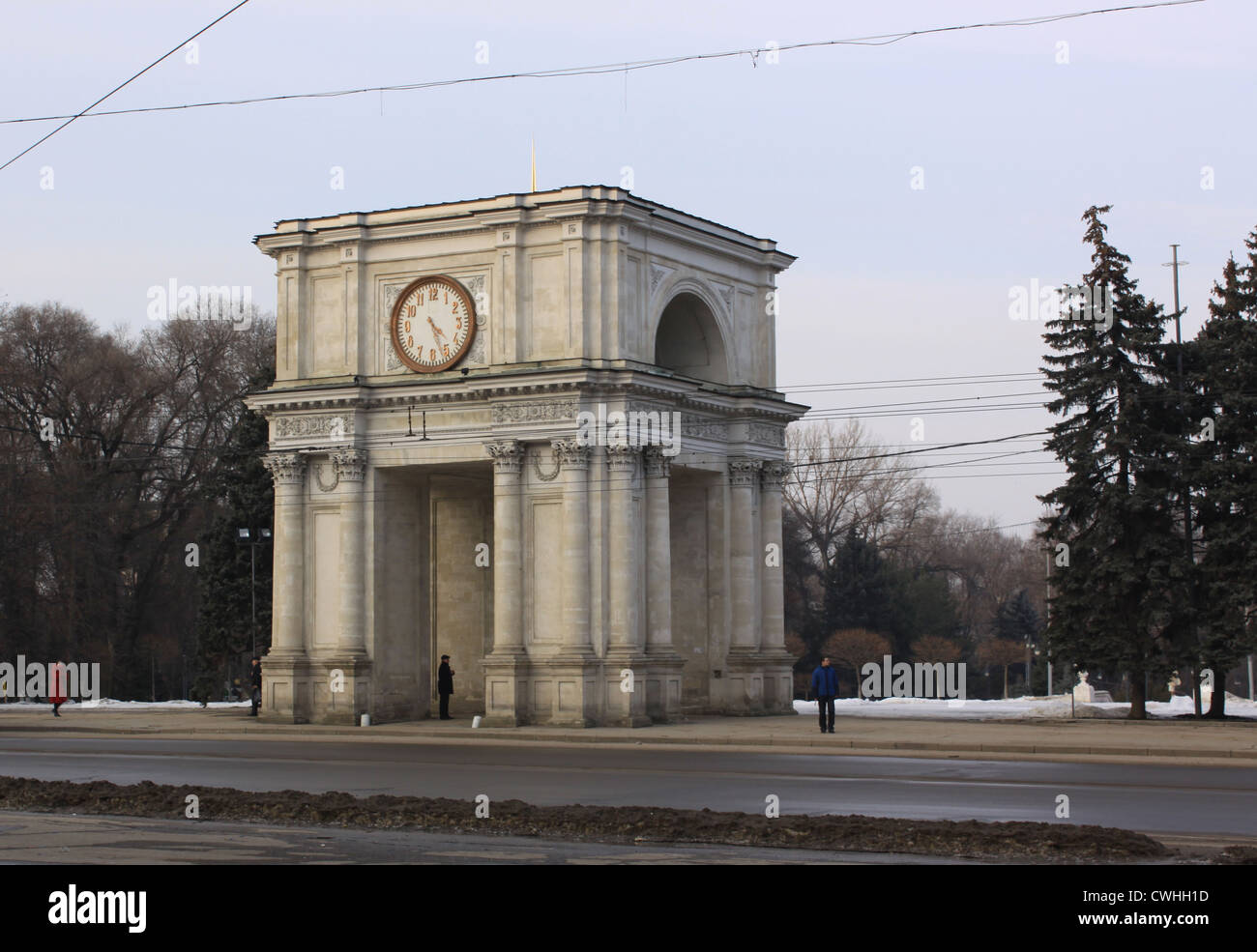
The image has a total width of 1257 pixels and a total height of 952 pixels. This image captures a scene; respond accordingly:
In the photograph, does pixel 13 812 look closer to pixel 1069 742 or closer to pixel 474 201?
pixel 1069 742

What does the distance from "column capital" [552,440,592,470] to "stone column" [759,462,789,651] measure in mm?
7800

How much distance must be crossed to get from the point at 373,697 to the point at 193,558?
28.3 metres

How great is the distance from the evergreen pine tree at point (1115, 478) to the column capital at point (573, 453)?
1348cm

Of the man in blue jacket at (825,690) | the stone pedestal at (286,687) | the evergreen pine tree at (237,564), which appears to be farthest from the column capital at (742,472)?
the evergreen pine tree at (237,564)

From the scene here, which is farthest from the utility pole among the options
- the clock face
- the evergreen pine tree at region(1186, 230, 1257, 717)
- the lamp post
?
the lamp post

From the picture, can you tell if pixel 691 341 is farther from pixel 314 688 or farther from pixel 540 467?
pixel 314 688

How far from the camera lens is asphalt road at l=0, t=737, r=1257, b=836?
63.1 feet

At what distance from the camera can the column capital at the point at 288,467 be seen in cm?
4422

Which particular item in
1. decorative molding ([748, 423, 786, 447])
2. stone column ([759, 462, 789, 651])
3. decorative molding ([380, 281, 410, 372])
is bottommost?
stone column ([759, 462, 789, 651])

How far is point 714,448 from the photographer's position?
44.9 m

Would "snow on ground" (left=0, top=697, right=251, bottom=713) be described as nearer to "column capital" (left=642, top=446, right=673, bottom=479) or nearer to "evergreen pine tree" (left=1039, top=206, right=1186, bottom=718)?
"column capital" (left=642, top=446, right=673, bottom=479)

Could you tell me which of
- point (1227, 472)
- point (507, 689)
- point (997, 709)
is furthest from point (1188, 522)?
point (507, 689)

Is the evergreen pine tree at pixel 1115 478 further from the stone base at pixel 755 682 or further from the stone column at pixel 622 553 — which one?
the stone column at pixel 622 553
